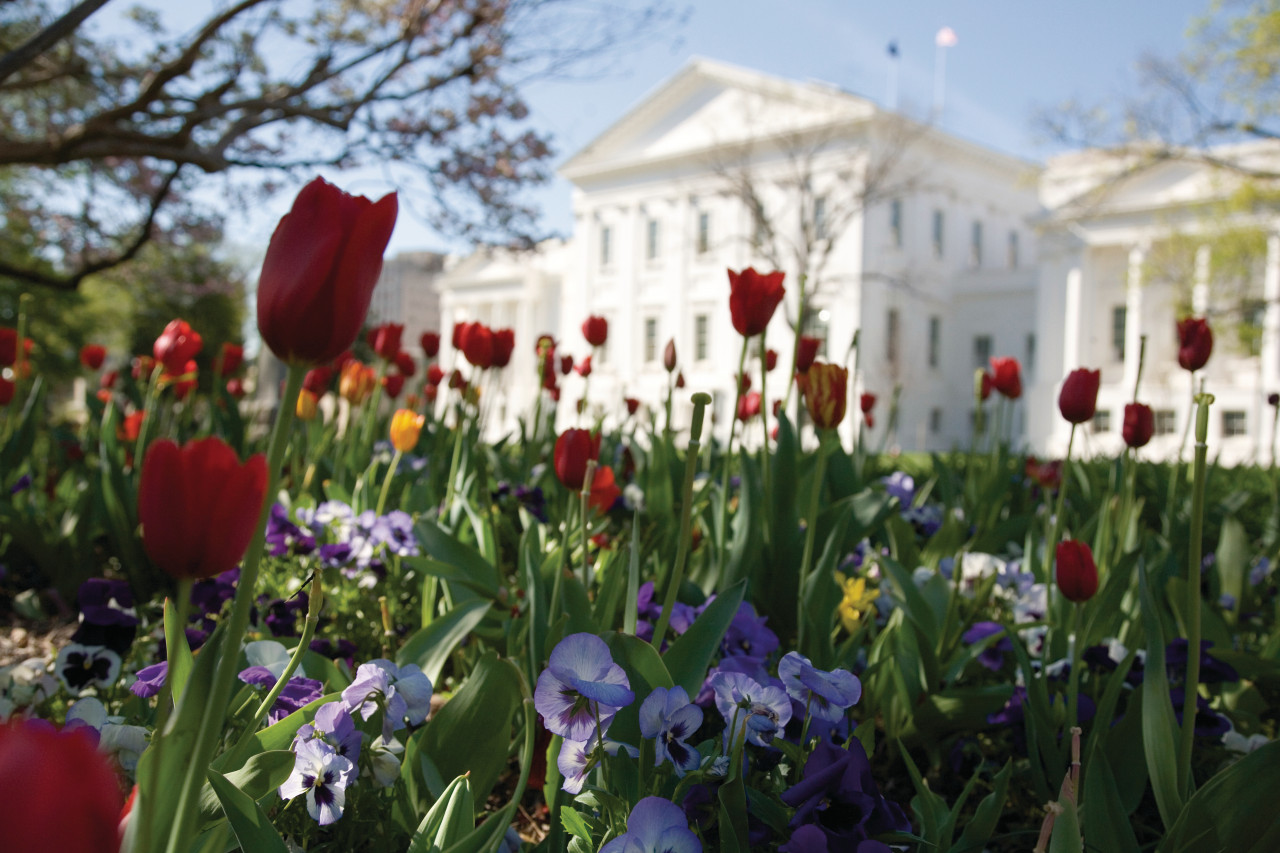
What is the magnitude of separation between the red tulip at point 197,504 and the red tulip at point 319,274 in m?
0.09

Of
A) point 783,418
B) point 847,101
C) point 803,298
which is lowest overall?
point 783,418

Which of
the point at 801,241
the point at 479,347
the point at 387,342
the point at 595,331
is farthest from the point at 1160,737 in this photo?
the point at 801,241

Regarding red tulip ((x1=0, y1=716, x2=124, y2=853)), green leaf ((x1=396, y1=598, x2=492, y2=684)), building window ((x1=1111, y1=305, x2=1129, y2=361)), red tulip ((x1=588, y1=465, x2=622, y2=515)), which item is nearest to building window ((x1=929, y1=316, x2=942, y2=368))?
building window ((x1=1111, y1=305, x2=1129, y2=361))

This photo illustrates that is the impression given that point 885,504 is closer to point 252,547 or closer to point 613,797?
point 613,797

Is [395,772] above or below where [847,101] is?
below

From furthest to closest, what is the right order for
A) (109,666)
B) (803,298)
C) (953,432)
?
(953,432) < (803,298) < (109,666)

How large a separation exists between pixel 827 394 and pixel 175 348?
6.73ft

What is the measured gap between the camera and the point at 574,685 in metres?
0.94

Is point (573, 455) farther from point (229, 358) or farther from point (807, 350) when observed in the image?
point (229, 358)

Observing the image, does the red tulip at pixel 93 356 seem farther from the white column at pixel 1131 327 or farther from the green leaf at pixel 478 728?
the white column at pixel 1131 327

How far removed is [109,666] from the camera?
1.43 metres

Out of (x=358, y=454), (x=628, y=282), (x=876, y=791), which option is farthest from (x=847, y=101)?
(x=876, y=791)

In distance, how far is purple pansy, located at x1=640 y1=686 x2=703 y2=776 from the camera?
38.8 inches

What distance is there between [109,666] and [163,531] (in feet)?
3.42
